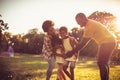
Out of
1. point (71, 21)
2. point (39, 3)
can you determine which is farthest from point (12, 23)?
point (71, 21)

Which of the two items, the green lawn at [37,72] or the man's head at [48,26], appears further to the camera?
the green lawn at [37,72]

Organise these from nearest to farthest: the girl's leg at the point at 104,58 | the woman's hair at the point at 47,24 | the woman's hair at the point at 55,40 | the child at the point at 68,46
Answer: the girl's leg at the point at 104,58, the woman's hair at the point at 47,24, the woman's hair at the point at 55,40, the child at the point at 68,46

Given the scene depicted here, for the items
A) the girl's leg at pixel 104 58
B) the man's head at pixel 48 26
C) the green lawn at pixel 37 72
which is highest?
the man's head at pixel 48 26

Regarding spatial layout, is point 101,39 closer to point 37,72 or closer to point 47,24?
point 47,24

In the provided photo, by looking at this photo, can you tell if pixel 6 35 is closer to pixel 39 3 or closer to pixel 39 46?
pixel 39 3

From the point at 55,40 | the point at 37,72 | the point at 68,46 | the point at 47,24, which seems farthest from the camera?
the point at 37,72

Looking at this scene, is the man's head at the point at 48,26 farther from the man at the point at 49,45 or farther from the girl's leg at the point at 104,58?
the girl's leg at the point at 104,58

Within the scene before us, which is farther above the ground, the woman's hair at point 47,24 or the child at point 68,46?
the woman's hair at point 47,24

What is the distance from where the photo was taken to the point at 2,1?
350 inches

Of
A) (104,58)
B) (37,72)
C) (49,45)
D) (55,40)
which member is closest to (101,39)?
(104,58)

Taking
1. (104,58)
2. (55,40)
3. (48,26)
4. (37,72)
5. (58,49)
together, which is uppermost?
(48,26)

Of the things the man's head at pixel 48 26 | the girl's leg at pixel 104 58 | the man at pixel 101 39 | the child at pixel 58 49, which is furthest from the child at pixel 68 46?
the girl's leg at pixel 104 58

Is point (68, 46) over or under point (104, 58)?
over

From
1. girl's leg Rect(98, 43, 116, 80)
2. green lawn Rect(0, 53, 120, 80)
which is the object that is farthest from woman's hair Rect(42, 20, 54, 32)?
green lawn Rect(0, 53, 120, 80)
